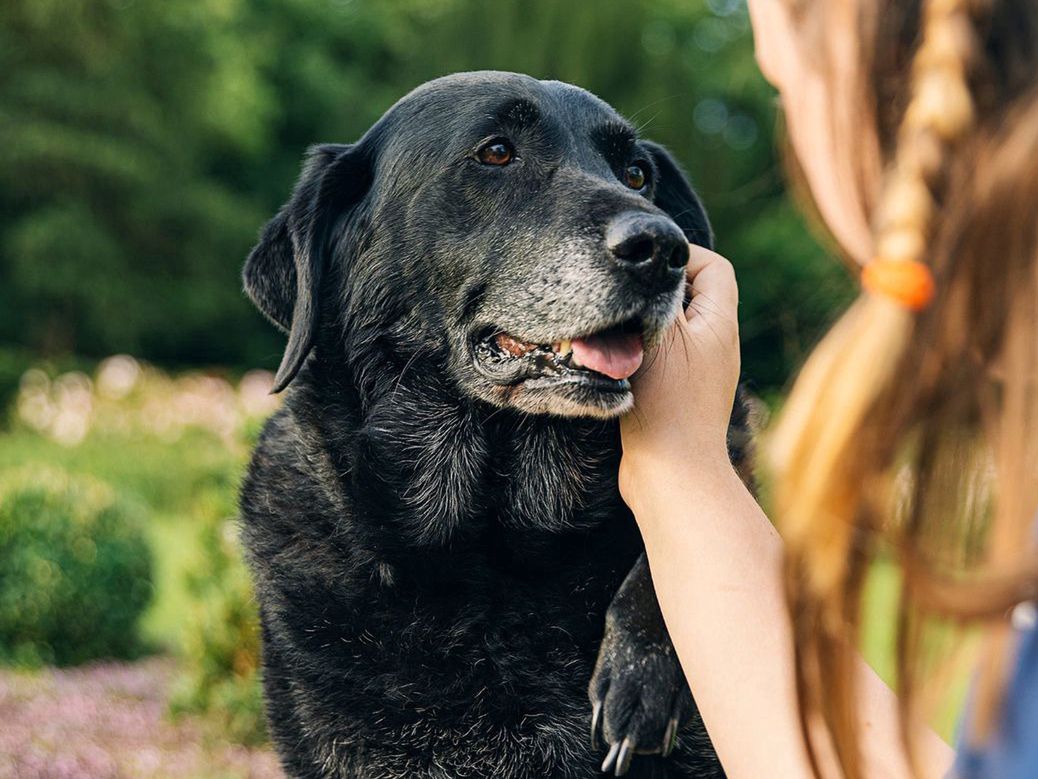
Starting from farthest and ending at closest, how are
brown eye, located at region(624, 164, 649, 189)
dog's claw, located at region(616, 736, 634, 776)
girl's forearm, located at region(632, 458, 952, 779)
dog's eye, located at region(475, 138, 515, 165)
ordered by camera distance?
brown eye, located at region(624, 164, 649, 189)
dog's eye, located at region(475, 138, 515, 165)
dog's claw, located at region(616, 736, 634, 776)
girl's forearm, located at region(632, 458, 952, 779)

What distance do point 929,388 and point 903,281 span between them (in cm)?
15

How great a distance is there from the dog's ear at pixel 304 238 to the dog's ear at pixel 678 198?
0.81 meters

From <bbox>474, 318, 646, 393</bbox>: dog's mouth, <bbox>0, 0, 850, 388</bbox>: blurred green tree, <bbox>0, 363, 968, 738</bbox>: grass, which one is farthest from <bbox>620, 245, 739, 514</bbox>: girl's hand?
<bbox>0, 0, 850, 388</bbox>: blurred green tree

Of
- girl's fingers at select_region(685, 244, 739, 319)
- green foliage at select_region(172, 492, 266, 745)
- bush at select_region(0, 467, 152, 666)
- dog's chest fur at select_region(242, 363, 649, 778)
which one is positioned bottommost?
bush at select_region(0, 467, 152, 666)

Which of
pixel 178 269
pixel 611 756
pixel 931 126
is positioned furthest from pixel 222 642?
pixel 178 269

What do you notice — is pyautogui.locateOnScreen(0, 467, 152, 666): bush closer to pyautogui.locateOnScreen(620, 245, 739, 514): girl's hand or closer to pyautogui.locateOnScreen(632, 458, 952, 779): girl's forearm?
pyautogui.locateOnScreen(620, 245, 739, 514): girl's hand

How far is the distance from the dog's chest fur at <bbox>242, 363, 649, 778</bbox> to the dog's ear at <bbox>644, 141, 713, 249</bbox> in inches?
28.8

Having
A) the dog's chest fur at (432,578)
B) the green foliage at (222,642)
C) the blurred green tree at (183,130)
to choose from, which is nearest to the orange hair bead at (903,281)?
the dog's chest fur at (432,578)

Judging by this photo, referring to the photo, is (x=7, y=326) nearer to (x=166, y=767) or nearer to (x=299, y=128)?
(x=299, y=128)

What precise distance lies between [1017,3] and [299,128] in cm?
2955

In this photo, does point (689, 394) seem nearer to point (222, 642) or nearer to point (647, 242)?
point (647, 242)

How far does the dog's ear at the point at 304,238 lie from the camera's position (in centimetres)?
285

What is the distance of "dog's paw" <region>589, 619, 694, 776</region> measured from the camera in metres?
2.13

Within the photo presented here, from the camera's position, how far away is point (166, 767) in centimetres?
465
